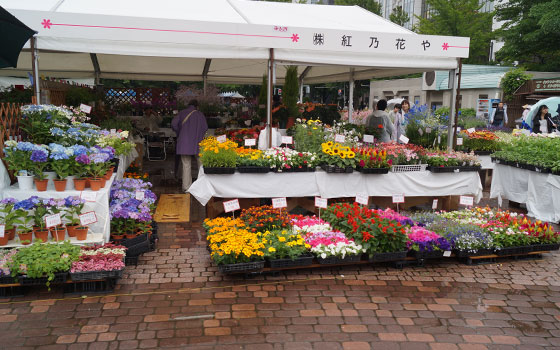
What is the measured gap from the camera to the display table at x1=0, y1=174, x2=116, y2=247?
187 inches

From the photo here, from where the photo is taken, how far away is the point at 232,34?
243 inches

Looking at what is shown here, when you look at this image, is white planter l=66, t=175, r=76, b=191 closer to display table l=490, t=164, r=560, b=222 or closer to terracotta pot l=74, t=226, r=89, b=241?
terracotta pot l=74, t=226, r=89, b=241

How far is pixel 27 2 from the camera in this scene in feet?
23.1

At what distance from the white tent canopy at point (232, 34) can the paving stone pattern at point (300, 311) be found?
2.91 metres

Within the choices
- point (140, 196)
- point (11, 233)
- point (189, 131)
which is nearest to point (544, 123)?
point (189, 131)

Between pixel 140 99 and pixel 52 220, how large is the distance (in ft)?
32.8

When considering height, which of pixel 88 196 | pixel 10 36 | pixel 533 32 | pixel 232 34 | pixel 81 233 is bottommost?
pixel 81 233

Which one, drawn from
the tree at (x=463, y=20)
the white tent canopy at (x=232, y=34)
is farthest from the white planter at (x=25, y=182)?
the tree at (x=463, y=20)

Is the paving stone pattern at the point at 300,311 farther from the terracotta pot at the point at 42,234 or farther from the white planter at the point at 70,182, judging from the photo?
the white planter at the point at 70,182

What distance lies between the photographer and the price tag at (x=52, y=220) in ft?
14.3

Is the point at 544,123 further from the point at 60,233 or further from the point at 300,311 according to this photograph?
the point at 60,233

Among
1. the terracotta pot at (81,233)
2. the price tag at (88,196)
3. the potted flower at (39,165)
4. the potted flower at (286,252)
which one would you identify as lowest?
the potted flower at (286,252)

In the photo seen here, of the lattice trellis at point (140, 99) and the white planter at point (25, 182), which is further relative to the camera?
the lattice trellis at point (140, 99)

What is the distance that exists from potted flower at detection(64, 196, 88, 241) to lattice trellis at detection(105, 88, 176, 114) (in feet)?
28.8
